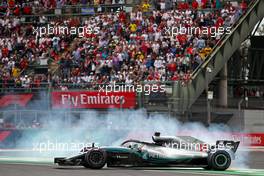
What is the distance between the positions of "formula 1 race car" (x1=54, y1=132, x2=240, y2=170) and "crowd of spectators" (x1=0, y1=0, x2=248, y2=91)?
9.99 meters

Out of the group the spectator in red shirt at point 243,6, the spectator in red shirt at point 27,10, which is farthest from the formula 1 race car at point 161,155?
the spectator in red shirt at point 27,10

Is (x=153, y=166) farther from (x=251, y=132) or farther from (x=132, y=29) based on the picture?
(x=132, y=29)

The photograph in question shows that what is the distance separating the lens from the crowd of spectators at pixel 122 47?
2802cm

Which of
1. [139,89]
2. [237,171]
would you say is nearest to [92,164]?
[237,171]

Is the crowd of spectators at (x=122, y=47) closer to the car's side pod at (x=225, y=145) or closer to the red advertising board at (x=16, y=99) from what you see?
the red advertising board at (x=16, y=99)

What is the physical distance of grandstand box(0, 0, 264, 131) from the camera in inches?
1032

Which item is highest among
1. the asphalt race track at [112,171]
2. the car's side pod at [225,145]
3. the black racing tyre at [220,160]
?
the car's side pod at [225,145]

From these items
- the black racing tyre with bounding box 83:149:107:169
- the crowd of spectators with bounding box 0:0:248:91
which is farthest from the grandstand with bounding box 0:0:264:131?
the black racing tyre with bounding box 83:149:107:169

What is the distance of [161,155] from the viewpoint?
55.1 ft

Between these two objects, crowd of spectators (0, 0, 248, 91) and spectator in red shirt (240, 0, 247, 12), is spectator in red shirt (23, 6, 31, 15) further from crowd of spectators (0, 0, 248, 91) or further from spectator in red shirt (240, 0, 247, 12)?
spectator in red shirt (240, 0, 247, 12)

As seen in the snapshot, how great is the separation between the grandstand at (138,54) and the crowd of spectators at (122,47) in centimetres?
5

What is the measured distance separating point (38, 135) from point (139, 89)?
4.38 m

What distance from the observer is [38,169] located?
1667cm

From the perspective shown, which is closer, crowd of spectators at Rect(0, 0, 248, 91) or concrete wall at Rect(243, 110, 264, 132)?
concrete wall at Rect(243, 110, 264, 132)
